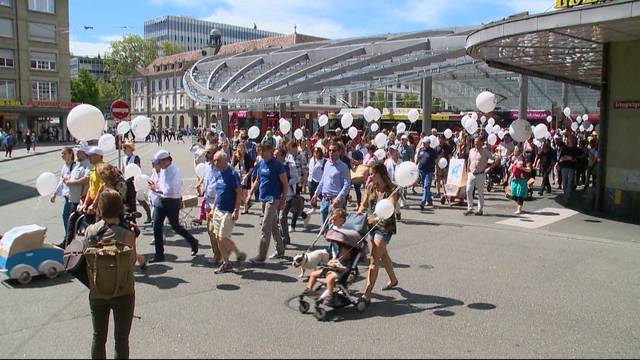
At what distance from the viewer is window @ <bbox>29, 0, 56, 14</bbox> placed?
57.1 meters

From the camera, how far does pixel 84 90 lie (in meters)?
93.1

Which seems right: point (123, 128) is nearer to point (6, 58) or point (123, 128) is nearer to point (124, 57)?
point (6, 58)

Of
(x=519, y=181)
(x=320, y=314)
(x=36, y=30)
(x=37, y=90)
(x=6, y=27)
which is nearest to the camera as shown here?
(x=320, y=314)

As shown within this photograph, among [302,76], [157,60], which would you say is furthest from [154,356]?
[157,60]

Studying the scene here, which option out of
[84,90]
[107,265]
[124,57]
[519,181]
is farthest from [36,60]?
[107,265]

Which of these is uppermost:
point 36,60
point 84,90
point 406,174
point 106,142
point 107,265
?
point 36,60

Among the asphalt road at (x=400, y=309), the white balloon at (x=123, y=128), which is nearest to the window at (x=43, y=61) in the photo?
the white balloon at (x=123, y=128)

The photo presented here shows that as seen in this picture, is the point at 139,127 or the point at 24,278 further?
the point at 139,127

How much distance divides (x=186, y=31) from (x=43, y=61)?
95.5 m

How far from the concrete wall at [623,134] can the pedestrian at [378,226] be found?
778cm

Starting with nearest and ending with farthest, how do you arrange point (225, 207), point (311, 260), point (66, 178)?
point (311, 260)
point (225, 207)
point (66, 178)

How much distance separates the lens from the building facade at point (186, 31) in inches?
5763

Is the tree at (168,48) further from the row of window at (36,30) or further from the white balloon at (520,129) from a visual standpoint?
the white balloon at (520,129)

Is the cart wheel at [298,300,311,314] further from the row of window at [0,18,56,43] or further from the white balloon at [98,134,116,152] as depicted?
the row of window at [0,18,56,43]
